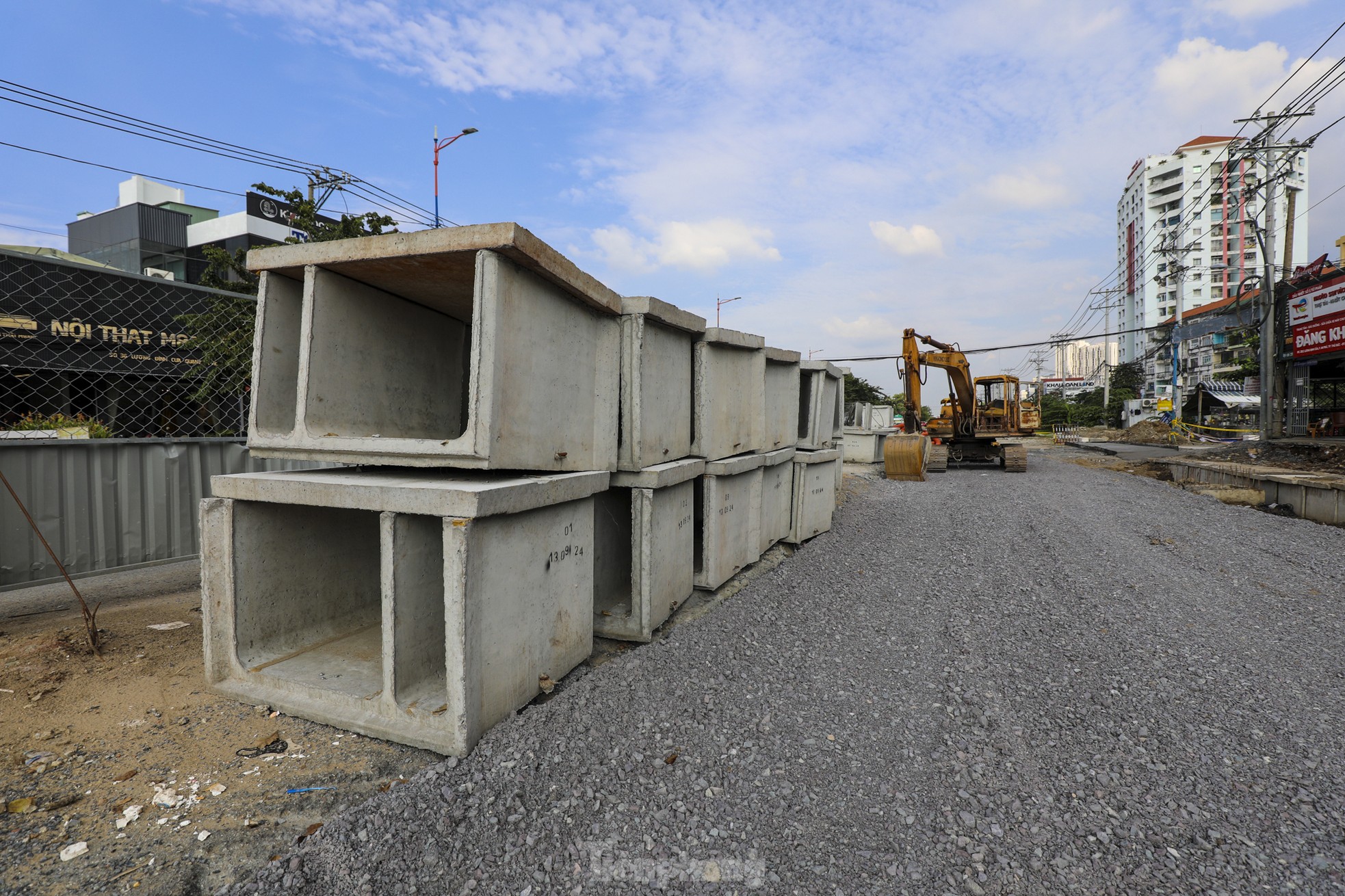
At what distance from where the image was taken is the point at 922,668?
3.86 m

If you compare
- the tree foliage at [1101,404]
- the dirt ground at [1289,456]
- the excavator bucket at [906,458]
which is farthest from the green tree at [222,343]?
the tree foliage at [1101,404]

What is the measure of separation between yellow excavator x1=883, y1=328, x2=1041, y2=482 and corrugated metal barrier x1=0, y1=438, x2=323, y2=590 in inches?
497

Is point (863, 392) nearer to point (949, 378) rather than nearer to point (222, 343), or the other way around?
point (949, 378)

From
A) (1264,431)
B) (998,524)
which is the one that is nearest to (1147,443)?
(1264,431)

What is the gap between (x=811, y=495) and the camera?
7.61 meters

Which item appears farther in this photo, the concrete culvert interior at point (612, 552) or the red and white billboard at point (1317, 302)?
the red and white billboard at point (1317, 302)

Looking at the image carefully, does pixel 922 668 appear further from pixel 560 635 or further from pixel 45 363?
pixel 45 363

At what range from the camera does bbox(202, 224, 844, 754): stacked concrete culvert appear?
2908 mm

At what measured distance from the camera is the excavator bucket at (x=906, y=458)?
13.8 meters

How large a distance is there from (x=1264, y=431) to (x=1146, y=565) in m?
17.7

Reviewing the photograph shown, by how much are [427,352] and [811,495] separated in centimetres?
485

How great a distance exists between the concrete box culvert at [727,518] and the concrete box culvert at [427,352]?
1.35 metres

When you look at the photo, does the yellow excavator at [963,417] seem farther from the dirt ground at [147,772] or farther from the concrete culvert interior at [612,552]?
the dirt ground at [147,772]

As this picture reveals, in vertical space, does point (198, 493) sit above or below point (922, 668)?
above
